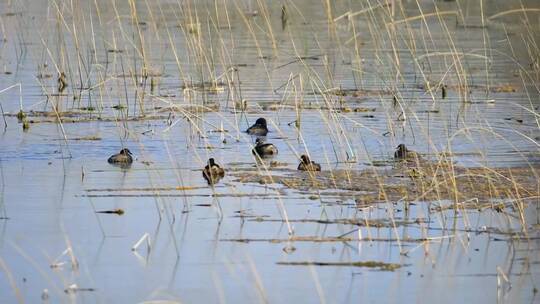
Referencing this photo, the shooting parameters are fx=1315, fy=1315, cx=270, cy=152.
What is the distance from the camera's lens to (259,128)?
13992mm

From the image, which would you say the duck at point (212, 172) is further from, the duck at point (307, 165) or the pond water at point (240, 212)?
the duck at point (307, 165)

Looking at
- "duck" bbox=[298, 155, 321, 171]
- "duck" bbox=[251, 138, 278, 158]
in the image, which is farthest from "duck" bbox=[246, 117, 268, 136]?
"duck" bbox=[298, 155, 321, 171]

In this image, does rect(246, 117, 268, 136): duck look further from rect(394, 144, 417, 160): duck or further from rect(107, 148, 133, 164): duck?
rect(107, 148, 133, 164): duck

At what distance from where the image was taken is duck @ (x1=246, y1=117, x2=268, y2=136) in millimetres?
13984

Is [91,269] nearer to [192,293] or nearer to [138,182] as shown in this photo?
[192,293]

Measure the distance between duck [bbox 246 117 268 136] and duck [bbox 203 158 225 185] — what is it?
2.66 m

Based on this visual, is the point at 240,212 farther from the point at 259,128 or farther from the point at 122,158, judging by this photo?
the point at 259,128

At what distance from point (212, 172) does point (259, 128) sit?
2.98m

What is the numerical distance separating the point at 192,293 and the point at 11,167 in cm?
459

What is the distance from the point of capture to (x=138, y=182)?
36.5 ft

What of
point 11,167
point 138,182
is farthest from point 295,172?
point 11,167

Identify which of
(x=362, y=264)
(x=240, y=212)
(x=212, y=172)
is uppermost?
(x=212, y=172)

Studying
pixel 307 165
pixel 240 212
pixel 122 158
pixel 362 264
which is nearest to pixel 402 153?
pixel 307 165

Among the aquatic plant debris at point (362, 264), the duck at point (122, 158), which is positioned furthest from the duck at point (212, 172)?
the aquatic plant debris at point (362, 264)
